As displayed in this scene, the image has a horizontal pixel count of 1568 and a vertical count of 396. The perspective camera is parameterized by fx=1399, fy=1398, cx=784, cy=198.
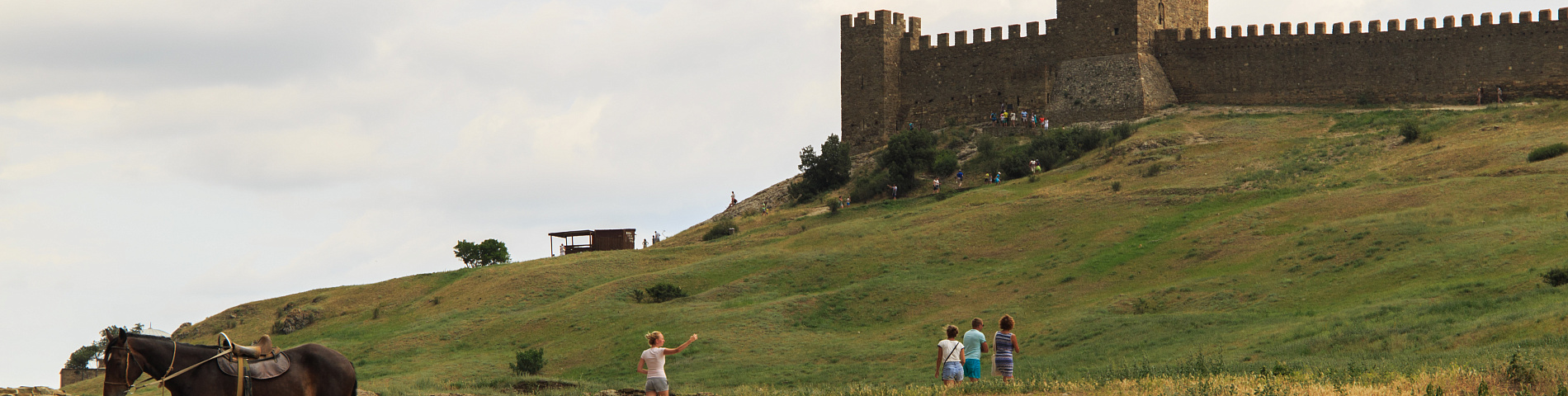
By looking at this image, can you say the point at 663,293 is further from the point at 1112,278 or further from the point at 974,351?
the point at 974,351

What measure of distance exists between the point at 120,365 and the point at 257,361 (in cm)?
120

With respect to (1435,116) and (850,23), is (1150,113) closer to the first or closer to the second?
(1435,116)

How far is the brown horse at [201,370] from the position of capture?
444 inches

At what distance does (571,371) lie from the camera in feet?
99.2

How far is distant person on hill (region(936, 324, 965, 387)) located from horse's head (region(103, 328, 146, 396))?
7.86m

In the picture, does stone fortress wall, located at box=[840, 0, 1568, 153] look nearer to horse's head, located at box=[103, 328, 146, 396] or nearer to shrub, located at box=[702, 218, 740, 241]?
shrub, located at box=[702, 218, 740, 241]

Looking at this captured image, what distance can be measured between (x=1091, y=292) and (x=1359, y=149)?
16.8m

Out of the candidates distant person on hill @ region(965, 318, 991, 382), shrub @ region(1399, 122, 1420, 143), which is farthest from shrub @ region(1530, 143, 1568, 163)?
distant person on hill @ region(965, 318, 991, 382)

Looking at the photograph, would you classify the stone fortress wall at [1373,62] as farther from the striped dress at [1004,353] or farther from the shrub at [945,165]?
the striped dress at [1004,353]

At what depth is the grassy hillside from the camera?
23953mm

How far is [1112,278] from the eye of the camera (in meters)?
33.3

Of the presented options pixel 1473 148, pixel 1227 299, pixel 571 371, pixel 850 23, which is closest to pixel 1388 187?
pixel 1473 148

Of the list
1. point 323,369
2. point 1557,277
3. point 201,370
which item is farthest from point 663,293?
point 201,370

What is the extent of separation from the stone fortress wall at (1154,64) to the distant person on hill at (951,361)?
40.0 metres
